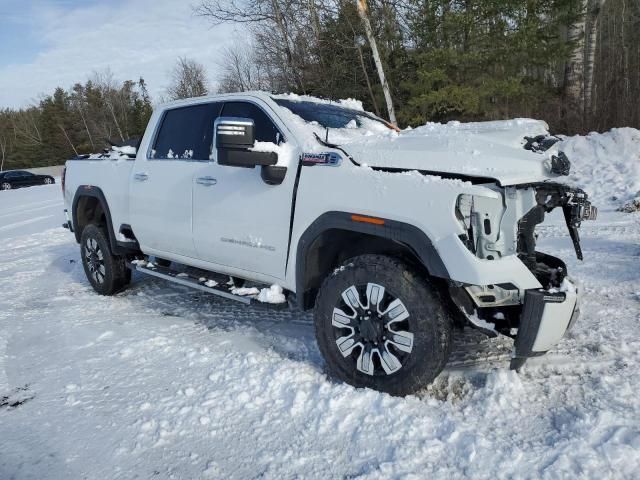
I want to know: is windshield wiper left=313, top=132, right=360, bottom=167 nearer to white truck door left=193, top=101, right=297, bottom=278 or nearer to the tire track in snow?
white truck door left=193, top=101, right=297, bottom=278

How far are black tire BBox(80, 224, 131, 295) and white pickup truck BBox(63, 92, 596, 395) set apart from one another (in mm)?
1755

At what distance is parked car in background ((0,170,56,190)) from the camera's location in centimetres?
2975

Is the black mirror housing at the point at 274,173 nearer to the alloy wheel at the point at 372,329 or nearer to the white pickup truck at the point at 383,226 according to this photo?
the white pickup truck at the point at 383,226

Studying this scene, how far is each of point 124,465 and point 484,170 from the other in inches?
98.7

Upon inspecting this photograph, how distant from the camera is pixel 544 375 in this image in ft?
10.2

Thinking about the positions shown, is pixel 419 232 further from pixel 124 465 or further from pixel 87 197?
pixel 87 197

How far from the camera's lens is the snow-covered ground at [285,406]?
2441 mm

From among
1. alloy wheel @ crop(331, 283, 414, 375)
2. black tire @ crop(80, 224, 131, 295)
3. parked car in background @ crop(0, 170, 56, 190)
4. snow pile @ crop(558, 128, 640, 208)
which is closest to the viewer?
alloy wheel @ crop(331, 283, 414, 375)

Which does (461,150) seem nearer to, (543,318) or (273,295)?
(543,318)

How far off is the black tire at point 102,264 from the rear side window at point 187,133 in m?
1.41

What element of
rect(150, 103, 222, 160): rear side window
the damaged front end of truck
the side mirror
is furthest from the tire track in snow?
Result: the damaged front end of truck

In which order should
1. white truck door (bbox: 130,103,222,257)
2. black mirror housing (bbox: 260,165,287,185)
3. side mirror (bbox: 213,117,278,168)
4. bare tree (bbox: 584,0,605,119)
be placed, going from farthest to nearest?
1. bare tree (bbox: 584,0,605,119)
2. white truck door (bbox: 130,103,222,257)
3. black mirror housing (bbox: 260,165,287,185)
4. side mirror (bbox: 213,117,278,168)

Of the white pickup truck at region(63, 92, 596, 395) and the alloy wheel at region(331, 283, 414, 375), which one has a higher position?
the white pickup truck at region(63, 92, 596, 395)

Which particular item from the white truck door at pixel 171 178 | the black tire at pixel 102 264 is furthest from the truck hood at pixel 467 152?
the black tire at pixel 102 264
